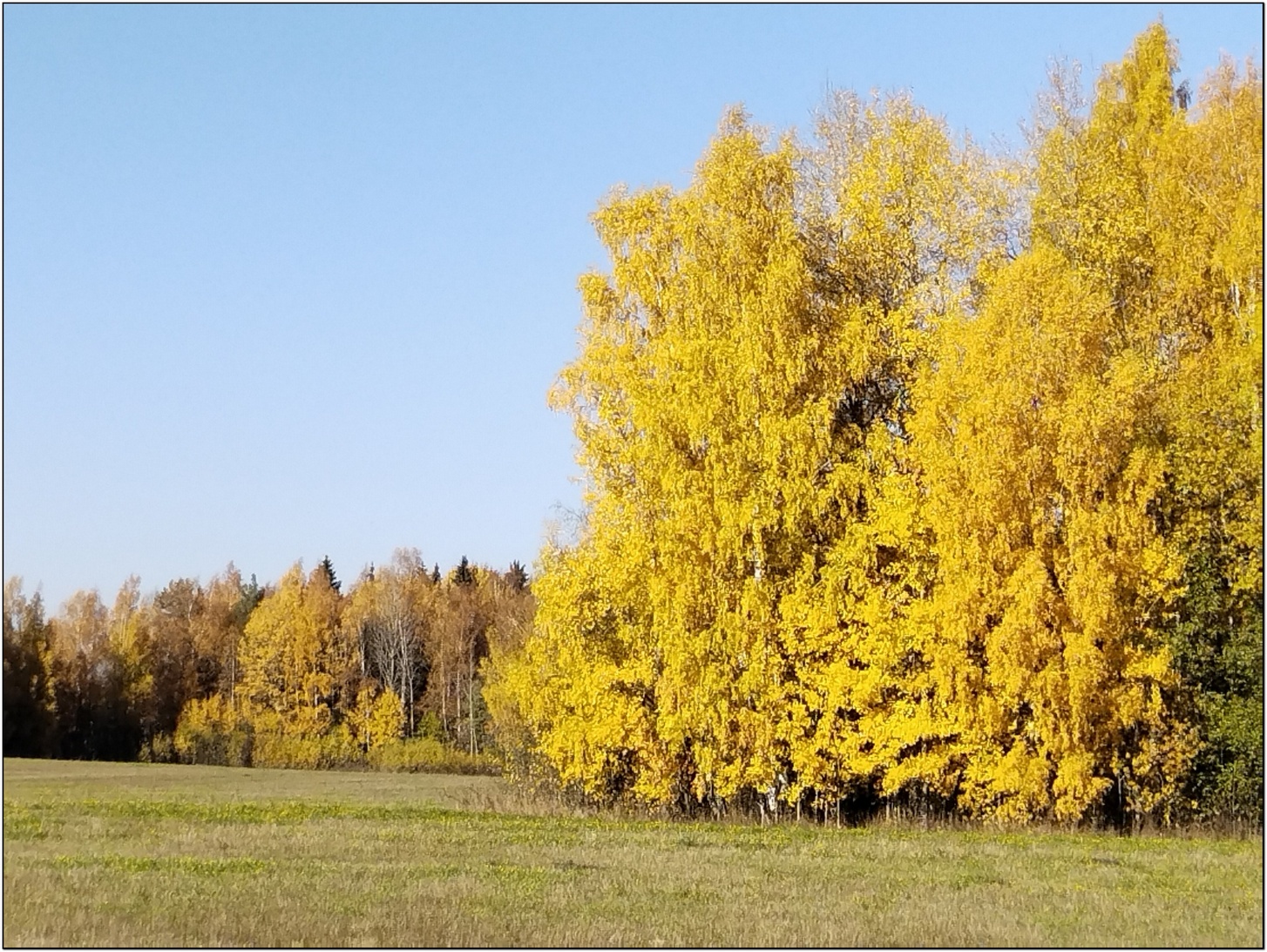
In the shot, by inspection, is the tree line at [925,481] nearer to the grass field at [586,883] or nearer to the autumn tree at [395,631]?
the grass field at [586,883]

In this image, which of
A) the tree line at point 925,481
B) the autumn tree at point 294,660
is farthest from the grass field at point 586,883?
the autumn tree at point 294,660

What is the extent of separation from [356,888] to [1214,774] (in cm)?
1412

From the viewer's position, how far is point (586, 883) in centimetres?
1311

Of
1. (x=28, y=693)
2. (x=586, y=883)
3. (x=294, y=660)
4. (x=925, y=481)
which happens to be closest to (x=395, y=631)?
(x=294, y=660)

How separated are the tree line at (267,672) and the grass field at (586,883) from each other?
112ft

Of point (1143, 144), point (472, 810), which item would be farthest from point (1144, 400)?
point (472, 810)

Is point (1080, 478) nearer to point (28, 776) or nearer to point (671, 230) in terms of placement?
point (671, 230)

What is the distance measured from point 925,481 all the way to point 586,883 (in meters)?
10.3

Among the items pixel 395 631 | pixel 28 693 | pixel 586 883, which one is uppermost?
pixel 395 631

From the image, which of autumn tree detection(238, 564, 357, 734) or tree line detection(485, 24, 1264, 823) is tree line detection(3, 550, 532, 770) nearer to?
autumn tree detection(238, 564, 357, 734)

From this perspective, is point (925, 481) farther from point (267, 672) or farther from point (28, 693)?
point (267, 672)

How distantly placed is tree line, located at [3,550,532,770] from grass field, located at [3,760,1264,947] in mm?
34196

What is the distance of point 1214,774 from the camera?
2017 cm

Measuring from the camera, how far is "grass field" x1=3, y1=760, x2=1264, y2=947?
10555 mm
